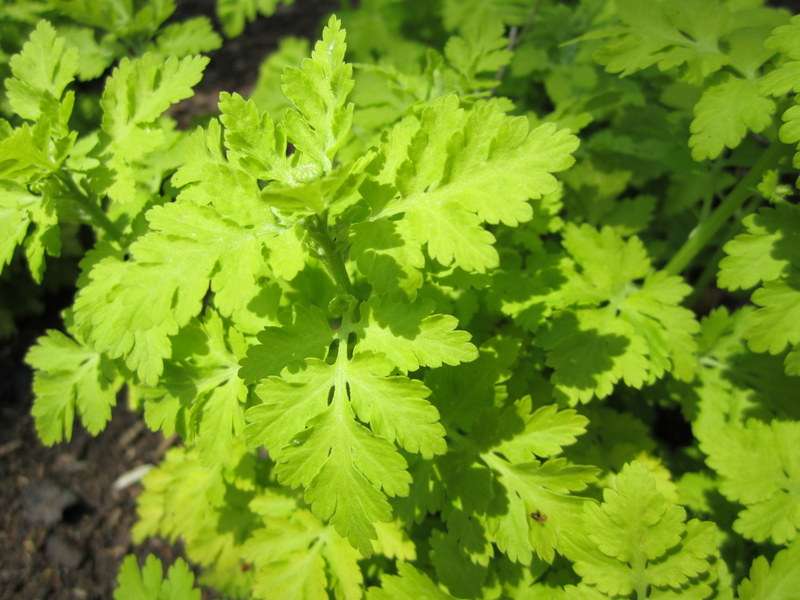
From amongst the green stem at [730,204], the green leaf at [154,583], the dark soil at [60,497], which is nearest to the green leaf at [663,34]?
the green stem at [730,204]

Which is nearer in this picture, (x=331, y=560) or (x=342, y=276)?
(x=342, y=276)

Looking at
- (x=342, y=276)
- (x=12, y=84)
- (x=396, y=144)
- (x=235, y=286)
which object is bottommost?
(x=342, y=276)

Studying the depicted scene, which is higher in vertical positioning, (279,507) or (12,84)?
(12,84)

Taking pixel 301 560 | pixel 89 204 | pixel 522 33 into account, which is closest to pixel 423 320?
pixel 301 560

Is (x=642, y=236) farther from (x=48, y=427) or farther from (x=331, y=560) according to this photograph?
(x=48, y=427)

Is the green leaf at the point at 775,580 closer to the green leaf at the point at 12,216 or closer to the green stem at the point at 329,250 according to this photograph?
the green stem at the point at 329,250

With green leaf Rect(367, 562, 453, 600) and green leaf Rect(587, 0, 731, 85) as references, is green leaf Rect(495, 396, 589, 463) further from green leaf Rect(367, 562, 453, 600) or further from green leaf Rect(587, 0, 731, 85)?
green leaf Rect(587, 0, 731, 85)

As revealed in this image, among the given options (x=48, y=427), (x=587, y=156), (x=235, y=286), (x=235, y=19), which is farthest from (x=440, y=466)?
(x=235, y=19)

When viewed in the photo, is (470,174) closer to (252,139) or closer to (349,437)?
(252,139)
